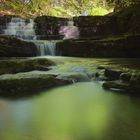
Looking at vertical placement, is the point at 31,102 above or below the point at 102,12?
below

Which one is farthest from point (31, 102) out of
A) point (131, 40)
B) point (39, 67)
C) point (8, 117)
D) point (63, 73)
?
point (131, 40)

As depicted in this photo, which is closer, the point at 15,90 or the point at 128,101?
the point at 128,101

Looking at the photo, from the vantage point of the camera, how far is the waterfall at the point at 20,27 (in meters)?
17.5

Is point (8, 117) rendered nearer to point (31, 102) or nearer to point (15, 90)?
point (31, 102)

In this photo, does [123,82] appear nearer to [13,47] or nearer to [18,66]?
Result: [18,66]

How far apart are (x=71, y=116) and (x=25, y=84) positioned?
92.2 inches

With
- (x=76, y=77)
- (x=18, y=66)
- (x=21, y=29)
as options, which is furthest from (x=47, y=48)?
(x=76, y=77)

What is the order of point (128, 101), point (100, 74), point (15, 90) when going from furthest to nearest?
1. point (100, 74)
2. point (15, 90)
3. point (128, 101)

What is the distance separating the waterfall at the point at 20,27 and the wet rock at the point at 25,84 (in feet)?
32.9

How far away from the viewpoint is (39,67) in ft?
30.4

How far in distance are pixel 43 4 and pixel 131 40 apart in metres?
14.3

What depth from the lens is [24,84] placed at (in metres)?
7.13

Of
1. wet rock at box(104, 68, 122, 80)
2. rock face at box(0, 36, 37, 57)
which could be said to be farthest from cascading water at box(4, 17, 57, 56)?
wet rock at box(104, 68, 122, 80)

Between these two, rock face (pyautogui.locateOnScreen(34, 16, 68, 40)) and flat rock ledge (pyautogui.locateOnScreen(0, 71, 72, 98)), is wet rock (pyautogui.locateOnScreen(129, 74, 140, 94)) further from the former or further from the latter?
rock face (pyautogui.locateOnScreen(34, 16, 68, 40))
